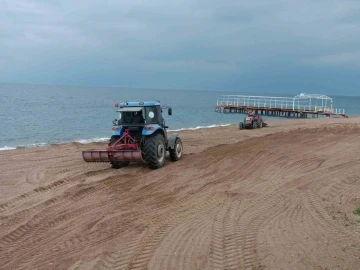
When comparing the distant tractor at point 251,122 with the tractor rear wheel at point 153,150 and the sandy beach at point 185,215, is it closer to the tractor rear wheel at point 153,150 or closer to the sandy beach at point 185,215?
the sandy beach at point 185,215

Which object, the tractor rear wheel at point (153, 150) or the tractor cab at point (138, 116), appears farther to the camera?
the tractor cab at point (138, 116)

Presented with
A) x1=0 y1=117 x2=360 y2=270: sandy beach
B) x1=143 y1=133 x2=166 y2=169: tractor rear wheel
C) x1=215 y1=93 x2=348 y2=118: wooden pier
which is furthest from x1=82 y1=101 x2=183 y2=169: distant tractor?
x1=215 y1=93 x2=348 y2=118: wooden pier

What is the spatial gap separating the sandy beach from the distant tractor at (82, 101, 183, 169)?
433 millimetres

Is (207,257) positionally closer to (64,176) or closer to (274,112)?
(64,176)

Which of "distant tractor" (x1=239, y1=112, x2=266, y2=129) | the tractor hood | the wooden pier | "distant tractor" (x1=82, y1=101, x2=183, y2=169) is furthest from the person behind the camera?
the wooden pier

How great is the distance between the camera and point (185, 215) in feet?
24.8

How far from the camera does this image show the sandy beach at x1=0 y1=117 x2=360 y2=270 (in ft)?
18.3

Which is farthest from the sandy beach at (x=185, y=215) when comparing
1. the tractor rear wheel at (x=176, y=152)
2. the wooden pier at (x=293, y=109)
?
the wooden pier at (x=293, y=109)

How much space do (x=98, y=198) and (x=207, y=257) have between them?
13.6 feet

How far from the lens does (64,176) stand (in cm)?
1142

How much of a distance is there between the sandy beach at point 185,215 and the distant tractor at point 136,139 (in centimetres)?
43

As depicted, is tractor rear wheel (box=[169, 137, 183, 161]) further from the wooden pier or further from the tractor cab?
the wooden pier

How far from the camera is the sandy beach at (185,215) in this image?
559 centimetres

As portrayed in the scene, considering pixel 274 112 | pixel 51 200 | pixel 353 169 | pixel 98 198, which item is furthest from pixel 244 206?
pixel 274 112
